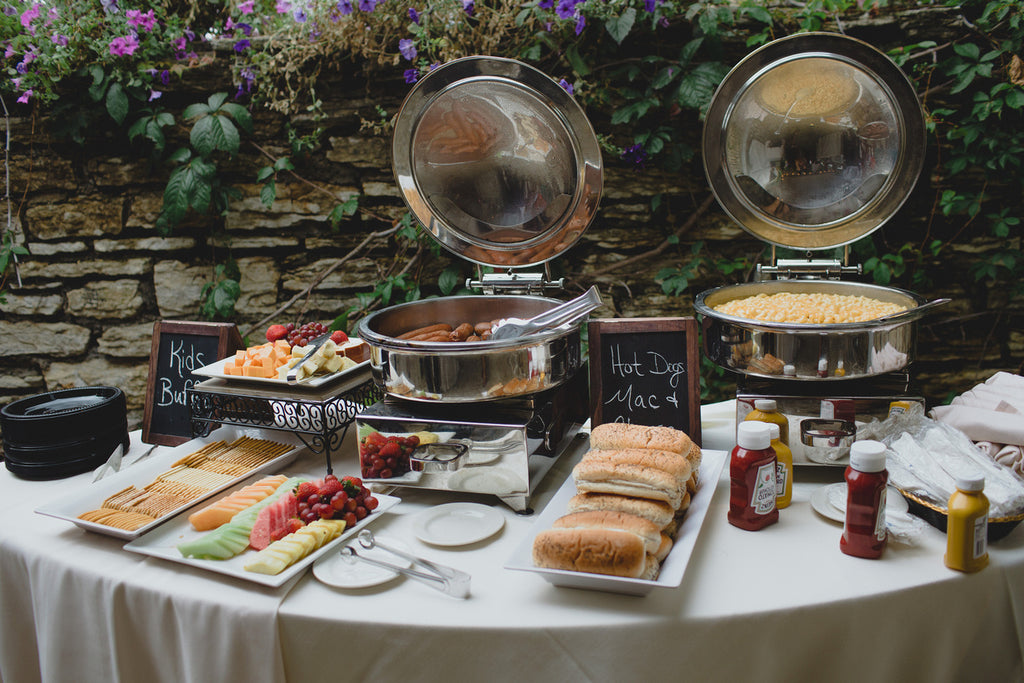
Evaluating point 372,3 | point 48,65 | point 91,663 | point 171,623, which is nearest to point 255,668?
point 171,623

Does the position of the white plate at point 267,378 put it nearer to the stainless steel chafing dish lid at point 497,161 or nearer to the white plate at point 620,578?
the stainless steel chafing dish lid at point 497,161

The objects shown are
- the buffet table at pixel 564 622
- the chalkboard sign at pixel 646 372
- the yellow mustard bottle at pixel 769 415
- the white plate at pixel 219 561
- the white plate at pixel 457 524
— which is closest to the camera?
the buffet table at pixel 564 622

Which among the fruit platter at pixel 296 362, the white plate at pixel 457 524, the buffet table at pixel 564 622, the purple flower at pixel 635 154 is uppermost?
the purple flower at pixel 635 154

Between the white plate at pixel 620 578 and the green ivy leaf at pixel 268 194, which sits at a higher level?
the green ivy leaf at pixel 268 194

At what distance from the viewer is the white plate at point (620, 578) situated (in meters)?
0.99

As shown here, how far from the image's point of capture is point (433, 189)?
1.78m

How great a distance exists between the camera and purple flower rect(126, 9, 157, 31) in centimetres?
244

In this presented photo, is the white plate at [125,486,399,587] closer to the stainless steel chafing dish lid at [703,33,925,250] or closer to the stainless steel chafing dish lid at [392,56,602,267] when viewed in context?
the stainless steel chafing dish lid at [392,56,602,267]

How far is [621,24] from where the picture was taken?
2.15 meters

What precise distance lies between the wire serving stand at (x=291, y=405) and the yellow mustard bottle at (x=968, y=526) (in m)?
1.06

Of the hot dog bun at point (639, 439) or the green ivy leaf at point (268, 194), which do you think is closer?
the hot dog bun at point (639, 439)

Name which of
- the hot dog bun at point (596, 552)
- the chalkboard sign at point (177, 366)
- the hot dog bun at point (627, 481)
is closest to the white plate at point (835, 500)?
the hot dog bun at point (627, 481)

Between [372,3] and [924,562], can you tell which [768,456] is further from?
[372,3]

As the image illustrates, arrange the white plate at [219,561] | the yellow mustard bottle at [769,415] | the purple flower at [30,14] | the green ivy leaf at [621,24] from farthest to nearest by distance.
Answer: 1. the purple flower at [30,14]
2. the green ivy leaf at [621,24]
3. the yellow mustard bottle at [769,415]
4. the white plate at [219,561]
